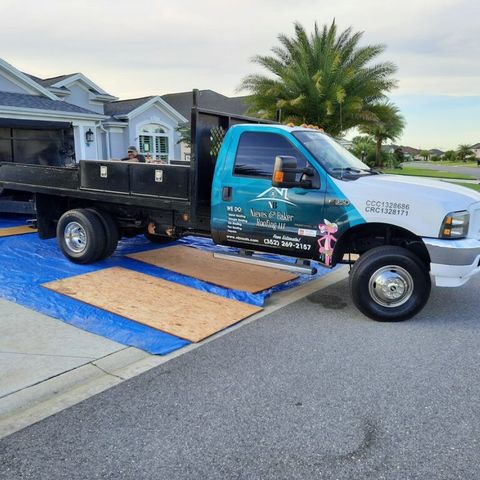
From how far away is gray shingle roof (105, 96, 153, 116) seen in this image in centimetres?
2550

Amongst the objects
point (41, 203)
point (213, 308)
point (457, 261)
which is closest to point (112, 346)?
point (213, 308)

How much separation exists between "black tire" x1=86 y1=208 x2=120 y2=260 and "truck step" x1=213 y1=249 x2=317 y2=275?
1.90 m

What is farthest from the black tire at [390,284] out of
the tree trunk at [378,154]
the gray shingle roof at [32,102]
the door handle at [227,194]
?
the tree trunk at [378,154]

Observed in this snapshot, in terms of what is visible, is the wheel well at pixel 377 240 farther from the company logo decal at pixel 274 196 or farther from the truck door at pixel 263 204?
the company logo decal at pixel 274 196

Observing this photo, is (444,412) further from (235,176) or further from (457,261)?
(235,176)

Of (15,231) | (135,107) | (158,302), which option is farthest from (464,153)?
(158,302)

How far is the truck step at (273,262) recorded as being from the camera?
5.81 m

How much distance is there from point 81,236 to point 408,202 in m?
4.83

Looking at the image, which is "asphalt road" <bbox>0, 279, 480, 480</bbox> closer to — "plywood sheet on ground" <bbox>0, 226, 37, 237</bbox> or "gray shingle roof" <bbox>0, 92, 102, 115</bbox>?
"plywood sheet on ground" <bbox>0, 226, 37, 237</bbox>

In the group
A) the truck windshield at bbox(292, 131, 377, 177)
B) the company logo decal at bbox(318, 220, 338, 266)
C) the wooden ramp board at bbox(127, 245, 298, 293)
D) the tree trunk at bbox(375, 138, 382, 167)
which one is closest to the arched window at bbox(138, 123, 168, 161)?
the wooden ramp board at bbox(127, 245, 298, 293)

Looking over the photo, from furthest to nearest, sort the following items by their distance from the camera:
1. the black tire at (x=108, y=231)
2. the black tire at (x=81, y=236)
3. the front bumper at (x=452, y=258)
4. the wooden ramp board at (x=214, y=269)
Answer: the black tire at (x=108, y=231) < the black tire at (x=81, y=236) < the wooden ramp board at (x=214, y=269) < the front bumper at (x=452, y=258)

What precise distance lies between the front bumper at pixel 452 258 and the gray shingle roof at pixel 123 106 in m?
22.3

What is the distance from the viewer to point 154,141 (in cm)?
2692

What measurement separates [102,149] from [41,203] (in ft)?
57.2
